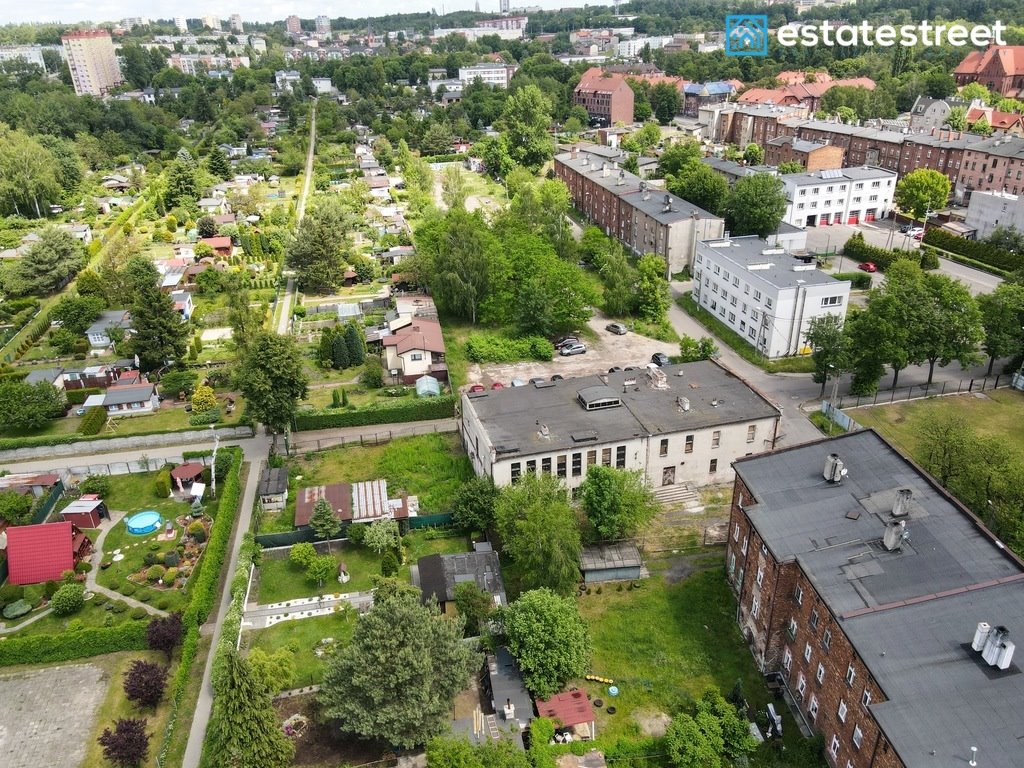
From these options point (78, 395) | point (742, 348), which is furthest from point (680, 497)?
point (78, 395)

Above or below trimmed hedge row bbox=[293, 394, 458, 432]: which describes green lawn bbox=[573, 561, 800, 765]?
below

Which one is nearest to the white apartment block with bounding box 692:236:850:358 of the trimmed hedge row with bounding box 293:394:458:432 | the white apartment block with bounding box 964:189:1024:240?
the trimmed hedge row with bounding box 293:394:458:432

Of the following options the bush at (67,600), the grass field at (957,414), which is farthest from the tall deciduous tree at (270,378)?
the grass field at (957,414)

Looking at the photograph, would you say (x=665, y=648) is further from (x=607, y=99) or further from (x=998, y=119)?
(x=607, y=99)

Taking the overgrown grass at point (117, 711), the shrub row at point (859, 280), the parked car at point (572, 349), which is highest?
the shrub row at point (859, 280)

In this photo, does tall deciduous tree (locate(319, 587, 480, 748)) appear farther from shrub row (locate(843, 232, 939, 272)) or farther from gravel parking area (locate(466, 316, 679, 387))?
shrub row (locate(843, 232, 939, 272))

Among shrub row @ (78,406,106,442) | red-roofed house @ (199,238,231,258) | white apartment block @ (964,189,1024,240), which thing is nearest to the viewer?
shrub row @ (78,406,106,442)

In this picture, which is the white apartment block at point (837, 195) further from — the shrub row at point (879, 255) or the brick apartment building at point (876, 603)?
the brick apartment building at point (876, 603)
